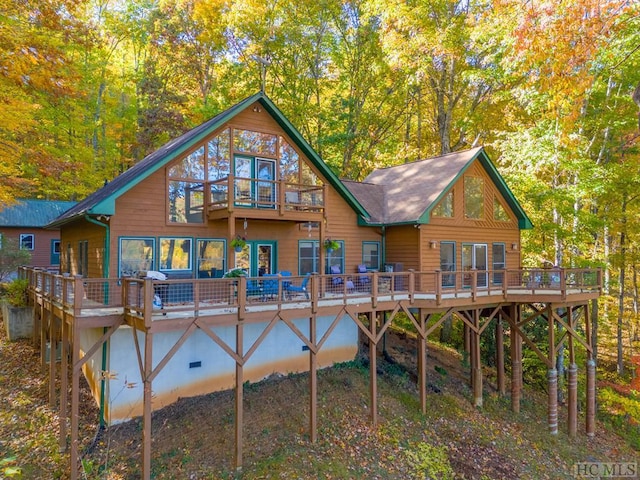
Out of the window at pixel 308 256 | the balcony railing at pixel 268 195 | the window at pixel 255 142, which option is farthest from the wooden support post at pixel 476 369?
the window at pixel 255 142

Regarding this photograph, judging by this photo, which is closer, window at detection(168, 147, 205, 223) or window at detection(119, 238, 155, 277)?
window at detection(119, 238, 155, 277)

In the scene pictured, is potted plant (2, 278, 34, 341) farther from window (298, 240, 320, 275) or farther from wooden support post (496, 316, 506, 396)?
wooden support post (496, 316, 506, 396)

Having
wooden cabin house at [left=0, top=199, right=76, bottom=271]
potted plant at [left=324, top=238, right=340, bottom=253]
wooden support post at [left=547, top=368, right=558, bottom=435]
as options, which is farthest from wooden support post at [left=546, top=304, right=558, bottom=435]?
wooden cabin house at [left=0, top=199, right=76, bottom=271]

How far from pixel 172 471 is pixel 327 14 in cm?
2284

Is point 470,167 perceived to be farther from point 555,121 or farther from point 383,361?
point 383,361

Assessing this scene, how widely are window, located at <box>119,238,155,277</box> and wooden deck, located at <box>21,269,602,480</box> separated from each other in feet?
1.55

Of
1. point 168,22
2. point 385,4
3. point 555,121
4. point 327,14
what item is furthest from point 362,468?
point 168,22

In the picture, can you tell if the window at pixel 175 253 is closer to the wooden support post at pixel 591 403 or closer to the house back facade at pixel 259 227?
the house back facade at pixel 259 227

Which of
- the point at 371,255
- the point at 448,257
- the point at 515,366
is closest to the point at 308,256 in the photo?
the point at 371,255

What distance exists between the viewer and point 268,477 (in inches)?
353

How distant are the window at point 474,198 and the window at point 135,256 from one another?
38.9ft

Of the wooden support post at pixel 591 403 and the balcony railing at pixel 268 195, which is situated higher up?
the balcony railing at pixel 268 195

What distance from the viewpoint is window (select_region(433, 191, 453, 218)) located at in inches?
612

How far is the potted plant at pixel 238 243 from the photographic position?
1170 cm
